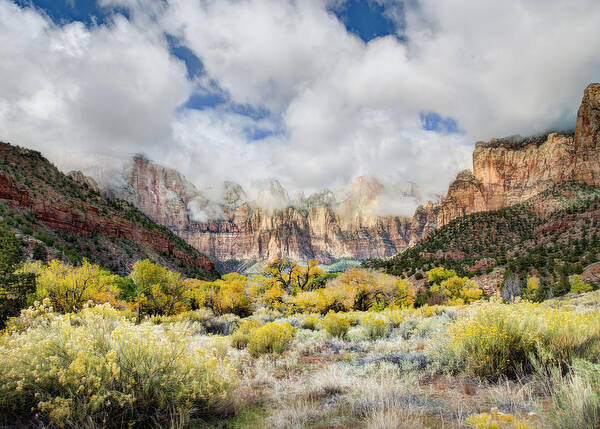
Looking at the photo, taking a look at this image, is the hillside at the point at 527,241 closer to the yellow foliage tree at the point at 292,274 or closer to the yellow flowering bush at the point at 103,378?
the yellow foliage tree at the point at 292,274

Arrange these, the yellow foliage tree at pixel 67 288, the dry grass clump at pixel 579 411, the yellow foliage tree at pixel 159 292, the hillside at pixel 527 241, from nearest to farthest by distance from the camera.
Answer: the dry grass clump at pixel 579 411
the yellow foliage tree at pixel 67 288
the yellow foliage tree at pixel 159 292
the hillside at pixel 527 241

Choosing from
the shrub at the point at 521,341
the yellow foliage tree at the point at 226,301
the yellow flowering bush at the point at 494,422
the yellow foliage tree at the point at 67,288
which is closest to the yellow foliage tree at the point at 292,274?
the yellow foliage tree at the point at 226,301

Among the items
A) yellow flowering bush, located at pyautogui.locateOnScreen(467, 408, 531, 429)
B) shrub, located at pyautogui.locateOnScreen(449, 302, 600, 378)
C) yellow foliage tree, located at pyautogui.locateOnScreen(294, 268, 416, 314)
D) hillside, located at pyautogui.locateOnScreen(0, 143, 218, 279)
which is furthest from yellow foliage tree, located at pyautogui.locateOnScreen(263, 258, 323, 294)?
yellow flowering bush, located at pyautogui.locateOnScreen(467, 408, 531, 429)

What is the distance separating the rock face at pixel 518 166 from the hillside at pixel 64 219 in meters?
121

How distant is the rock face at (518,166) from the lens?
309 feet

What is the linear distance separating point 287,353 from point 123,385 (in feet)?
15.5

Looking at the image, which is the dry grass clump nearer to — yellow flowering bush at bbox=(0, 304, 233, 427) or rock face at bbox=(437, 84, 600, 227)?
yellow flowering bush at bbox=(0, 304, 233, 427)

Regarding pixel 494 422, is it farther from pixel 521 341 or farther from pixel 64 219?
pixel 64 219

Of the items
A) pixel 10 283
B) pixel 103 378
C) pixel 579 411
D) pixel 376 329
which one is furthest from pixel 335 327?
pixel 10 283

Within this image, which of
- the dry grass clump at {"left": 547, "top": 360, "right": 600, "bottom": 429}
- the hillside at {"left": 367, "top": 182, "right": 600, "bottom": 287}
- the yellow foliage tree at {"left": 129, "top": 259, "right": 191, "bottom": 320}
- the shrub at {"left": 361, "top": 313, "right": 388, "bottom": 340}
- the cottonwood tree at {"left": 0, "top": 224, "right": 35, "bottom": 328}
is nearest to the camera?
the dry grass clump at {"left": 547, "top": 360, "right": 600, "bottom": 429}

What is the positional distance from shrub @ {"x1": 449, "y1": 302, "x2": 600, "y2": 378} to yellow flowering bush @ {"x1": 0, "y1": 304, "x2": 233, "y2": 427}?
3999mm

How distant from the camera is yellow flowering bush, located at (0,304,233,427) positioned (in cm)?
311

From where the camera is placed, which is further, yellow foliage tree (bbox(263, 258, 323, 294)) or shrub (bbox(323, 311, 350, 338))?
yellow foliage tree (bbox(263, 258, 323, 294))

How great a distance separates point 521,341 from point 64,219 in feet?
169
